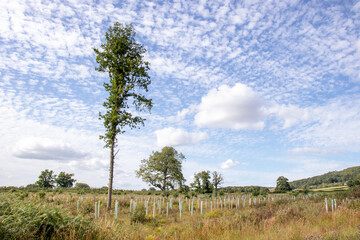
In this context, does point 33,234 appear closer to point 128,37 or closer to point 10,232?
point 10,232

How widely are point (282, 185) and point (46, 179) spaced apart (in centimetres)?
8483

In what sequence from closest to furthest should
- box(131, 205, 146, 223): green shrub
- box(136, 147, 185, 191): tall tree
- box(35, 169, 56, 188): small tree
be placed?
box(131, 205, 146, 223): green shrub
box(136, 147, 185, 191): tall tree
box(35, 169, 56, 188): small tree

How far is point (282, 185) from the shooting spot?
84.6 metres

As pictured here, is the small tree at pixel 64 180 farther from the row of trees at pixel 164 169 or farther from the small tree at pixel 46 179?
the row of trees at pixel 164 169

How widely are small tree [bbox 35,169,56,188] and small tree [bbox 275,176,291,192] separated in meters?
81.8

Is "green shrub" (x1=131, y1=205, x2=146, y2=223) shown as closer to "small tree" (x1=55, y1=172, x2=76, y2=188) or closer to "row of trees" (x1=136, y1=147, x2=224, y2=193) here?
"row of trees" (x1=136, y1=147, x2=224, y2=193)

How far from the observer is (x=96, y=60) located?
1944 centimetres

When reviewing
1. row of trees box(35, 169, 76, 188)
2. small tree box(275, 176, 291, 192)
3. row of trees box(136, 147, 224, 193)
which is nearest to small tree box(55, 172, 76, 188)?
row of trees box(35, 169, 76, 188)

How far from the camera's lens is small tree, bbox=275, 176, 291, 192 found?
3273 inches

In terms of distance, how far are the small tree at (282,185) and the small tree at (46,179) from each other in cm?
8181

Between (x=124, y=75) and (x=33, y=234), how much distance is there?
52.9ft

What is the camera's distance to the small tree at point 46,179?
257 ft

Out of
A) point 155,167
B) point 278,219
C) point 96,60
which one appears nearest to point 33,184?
point 155,167

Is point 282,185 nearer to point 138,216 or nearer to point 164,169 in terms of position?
point 164,169
